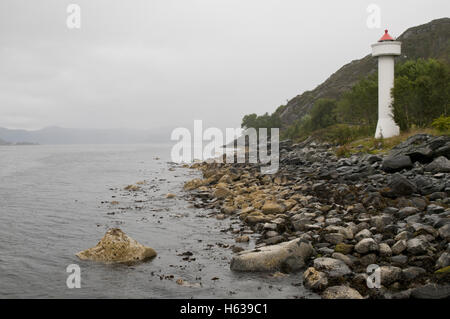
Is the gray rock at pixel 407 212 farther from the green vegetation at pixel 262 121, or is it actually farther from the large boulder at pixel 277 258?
→ the green vegetation at pixel 262 121

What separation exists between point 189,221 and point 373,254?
422 inches

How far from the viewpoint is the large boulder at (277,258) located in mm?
12633

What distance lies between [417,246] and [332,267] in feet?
8.30

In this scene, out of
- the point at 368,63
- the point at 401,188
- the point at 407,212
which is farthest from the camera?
the point at 368,63

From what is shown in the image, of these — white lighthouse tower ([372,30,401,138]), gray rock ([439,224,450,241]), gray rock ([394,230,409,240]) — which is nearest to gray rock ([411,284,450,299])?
gray rock ([439,224,450,241])

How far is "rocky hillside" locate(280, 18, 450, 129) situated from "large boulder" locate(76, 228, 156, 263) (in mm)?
116345

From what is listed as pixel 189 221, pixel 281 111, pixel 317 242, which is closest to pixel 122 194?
pixel 189 221

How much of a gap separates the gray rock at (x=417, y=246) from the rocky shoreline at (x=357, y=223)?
0.09 ft

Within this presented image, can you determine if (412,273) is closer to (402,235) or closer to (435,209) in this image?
(402,235)

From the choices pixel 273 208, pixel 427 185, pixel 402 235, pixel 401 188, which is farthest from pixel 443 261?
pixel 273 208

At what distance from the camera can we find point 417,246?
38.5ft
